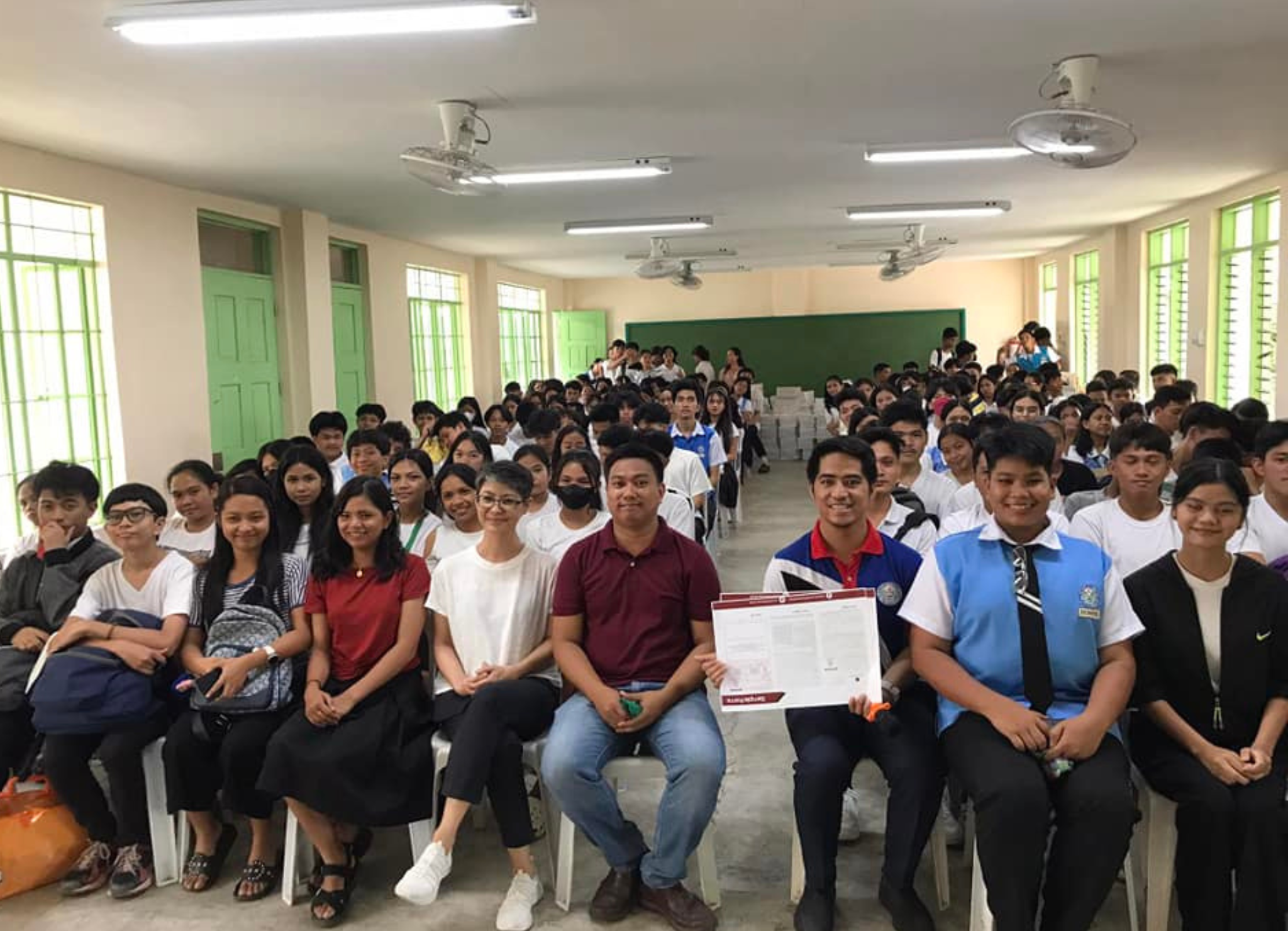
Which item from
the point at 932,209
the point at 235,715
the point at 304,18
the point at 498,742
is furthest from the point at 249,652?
the point at 932,209

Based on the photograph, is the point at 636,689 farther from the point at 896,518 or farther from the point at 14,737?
the point at 14,737

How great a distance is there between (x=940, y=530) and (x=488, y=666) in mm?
1614

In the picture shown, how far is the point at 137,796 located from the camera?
116 inches

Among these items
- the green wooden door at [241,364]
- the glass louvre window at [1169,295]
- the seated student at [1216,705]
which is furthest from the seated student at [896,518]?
the glass louvre window at [1169,295]

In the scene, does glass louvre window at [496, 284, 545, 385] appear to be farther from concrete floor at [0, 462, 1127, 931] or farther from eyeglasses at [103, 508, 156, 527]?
concrete floor at [0, 462, 1127, 931]

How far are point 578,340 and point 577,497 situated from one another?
47.4 feet

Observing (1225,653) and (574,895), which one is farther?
(574,895)

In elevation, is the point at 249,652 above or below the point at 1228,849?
above

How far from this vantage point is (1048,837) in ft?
7.64

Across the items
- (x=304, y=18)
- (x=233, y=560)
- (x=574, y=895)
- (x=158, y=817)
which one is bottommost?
(x=574, y=895)

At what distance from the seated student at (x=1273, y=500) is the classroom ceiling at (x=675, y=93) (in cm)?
186

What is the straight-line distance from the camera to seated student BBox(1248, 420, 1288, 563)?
10.0 feet

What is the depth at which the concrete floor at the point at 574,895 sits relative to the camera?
2.70 meters

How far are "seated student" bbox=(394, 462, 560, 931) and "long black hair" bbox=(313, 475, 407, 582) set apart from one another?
17 centimetres
